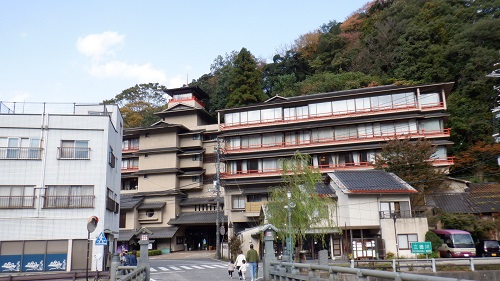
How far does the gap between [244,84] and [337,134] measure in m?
20.7

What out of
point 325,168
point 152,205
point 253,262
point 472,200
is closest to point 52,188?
point 253,262

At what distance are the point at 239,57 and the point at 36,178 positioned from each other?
143 ft

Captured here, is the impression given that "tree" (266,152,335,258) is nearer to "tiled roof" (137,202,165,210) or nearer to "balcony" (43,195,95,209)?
"balcony" (43,195,95,209)

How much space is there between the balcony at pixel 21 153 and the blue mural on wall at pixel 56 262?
22.1ft

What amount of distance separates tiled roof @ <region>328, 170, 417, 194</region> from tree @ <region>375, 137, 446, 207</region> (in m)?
2.28

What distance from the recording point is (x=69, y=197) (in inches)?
1067

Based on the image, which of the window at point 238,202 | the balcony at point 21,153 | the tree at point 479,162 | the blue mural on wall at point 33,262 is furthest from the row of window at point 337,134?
the blue mural on wall at point 33,262

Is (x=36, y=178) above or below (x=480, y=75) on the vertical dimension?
below

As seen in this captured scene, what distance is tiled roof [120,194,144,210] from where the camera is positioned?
5367cm

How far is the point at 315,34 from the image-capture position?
268 feet

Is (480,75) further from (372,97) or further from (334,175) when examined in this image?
(334,175)

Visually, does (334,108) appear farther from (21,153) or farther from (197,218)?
(21,153)

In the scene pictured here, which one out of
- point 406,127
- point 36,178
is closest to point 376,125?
point 406,127

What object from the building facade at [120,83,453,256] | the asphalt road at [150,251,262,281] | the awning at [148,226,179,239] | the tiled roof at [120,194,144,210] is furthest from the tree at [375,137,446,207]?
the tiled roof at [120,194,144,210]
